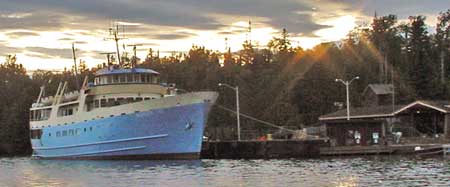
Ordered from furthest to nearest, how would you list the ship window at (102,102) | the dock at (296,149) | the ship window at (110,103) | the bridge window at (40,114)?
the bridge window at (40,114) → the ship window at (102,102) → the ship window at (110,103) → the dock at (296,149)

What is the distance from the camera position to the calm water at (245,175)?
128ft

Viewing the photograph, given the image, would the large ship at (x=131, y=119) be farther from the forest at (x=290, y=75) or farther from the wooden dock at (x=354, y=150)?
the forest at (x=290, y=75)

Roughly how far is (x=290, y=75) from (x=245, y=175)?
198 feet

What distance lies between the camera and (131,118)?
203 ft

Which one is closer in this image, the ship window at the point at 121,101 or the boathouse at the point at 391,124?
the ship window at the point at 121,101

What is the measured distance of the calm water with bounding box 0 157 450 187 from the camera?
39.0 meters

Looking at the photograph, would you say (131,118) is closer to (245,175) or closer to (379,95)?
(245,175)

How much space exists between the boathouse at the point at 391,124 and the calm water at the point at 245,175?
1369cm

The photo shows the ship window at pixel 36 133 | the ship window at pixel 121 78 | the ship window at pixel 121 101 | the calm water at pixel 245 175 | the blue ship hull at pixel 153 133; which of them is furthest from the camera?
the ship window at pixel 36 133

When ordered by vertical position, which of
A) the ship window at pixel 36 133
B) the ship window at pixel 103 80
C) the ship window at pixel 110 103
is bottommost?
the ship window at pixel 36 133

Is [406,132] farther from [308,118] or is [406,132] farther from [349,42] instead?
[349,42]

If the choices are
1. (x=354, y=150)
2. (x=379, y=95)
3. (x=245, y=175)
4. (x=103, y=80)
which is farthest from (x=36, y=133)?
(x=379, y=95)

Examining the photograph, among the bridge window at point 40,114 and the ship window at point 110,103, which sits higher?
the ship window at point 110,103

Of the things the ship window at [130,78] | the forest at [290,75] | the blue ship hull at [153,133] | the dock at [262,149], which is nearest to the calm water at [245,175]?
the blue ship hull at [153,133]
